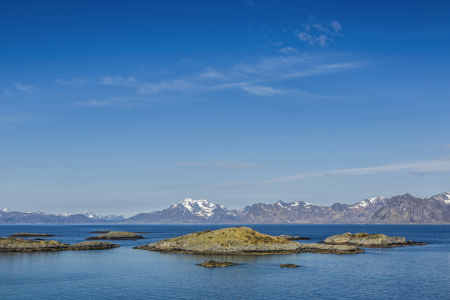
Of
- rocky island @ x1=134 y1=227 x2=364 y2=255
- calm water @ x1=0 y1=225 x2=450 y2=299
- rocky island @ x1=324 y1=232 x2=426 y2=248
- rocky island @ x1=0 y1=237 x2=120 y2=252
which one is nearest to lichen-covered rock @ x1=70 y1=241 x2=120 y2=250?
rocky island @ x1=0 y1=237 x2=120 y2=252

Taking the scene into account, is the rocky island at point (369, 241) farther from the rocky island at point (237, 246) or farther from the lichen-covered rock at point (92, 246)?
the lichen-covered rock at point (92, 246)

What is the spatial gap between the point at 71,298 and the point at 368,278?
51.7m

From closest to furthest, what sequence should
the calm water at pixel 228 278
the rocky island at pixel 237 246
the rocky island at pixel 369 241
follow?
the calm water at pixel 228 278, the rocky island at pixel 237 246, the rocky island at pixel 369 241

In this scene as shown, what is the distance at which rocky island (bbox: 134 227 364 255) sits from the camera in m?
120

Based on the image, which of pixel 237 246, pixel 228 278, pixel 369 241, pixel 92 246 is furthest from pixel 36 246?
pixel 369 241

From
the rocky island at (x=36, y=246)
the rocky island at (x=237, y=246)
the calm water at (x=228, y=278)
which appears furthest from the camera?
the rocky island at (x=36, y=246)

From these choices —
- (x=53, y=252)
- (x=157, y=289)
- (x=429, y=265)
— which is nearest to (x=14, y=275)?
(x=157, y=289)

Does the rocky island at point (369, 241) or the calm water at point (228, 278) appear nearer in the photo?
the calm water at point (228, 278)

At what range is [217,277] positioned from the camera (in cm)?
7600

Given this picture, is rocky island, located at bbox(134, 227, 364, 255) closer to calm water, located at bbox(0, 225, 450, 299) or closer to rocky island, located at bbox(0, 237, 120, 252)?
calm water, located at bbox(0, 225, 450, 299)

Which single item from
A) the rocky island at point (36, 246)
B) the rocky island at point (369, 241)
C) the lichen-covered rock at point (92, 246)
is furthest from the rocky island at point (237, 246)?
the rocky island at point (369, 241)

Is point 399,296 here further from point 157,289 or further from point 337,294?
point 157,289

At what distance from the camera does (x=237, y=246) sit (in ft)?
398

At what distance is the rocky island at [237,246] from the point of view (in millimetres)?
119562
